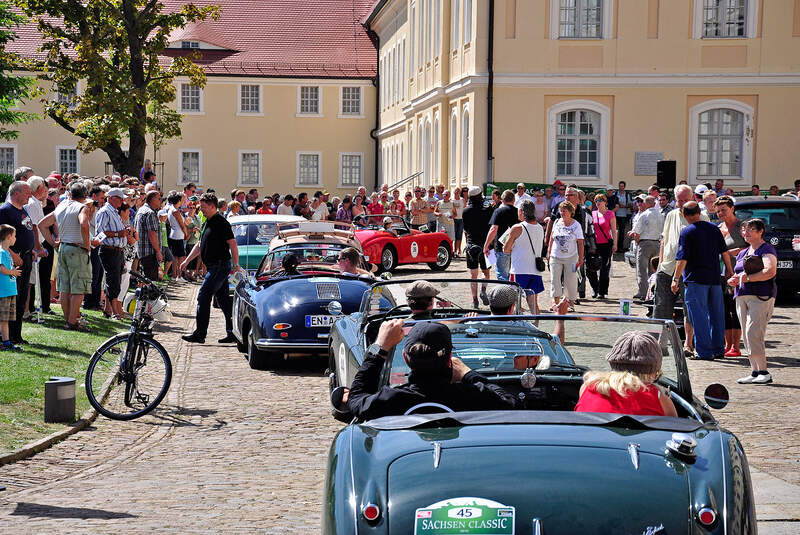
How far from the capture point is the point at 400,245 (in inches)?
1137

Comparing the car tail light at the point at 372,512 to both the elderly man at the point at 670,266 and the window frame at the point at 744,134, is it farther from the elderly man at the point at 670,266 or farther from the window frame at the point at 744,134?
the window frame at the point at 744,134

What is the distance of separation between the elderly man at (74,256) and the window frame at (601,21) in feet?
71.7

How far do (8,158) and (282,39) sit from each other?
16.6 meters

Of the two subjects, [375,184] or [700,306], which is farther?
[375,184]

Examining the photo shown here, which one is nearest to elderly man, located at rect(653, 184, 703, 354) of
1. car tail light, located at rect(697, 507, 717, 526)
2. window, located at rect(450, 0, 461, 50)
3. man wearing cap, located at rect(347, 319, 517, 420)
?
man wearing cap, located at rect(347, 319, 517, 420)

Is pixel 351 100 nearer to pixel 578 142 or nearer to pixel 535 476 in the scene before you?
pixel 578 142

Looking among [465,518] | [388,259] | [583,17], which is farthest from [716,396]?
[583,17]

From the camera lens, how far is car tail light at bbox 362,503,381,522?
425 cm

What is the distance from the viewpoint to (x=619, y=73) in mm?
34750

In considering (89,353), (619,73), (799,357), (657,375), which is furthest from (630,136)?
(657,375)

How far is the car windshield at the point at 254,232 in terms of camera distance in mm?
22908

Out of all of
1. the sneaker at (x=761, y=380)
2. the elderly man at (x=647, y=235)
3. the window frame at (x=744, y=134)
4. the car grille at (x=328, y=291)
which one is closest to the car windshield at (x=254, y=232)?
the elderly man at (x=647, y=235)

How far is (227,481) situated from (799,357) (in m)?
8.75

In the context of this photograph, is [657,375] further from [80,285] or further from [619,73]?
[619,73]
